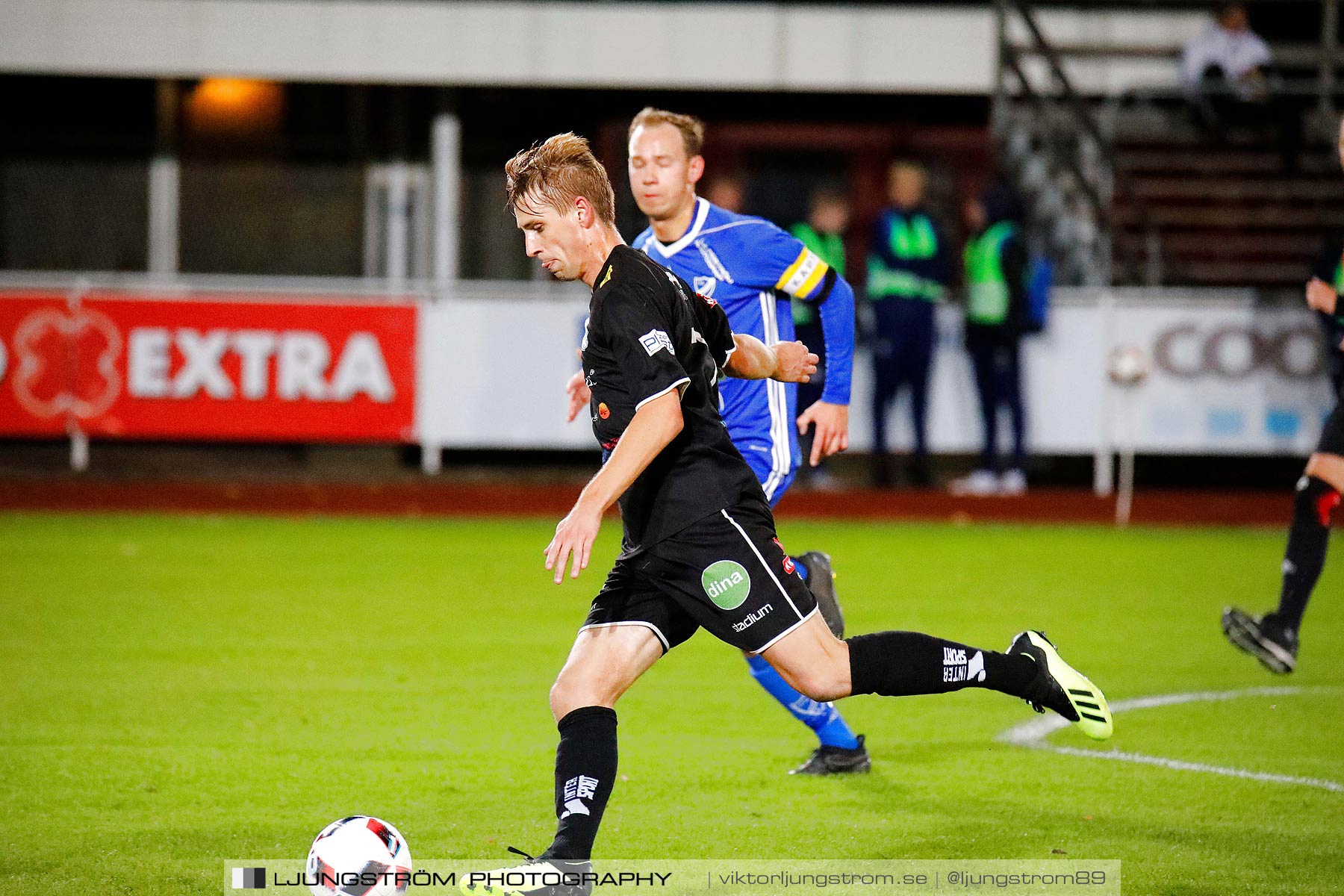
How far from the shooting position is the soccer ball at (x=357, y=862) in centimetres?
389

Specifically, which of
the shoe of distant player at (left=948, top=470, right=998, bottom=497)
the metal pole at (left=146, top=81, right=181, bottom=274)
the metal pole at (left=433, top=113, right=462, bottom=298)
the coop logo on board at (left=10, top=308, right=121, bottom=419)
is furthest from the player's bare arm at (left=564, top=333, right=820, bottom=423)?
the metal pole at (left=146, top=81, right=181, bottom=274)

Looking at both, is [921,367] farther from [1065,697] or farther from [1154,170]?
[1065,697]

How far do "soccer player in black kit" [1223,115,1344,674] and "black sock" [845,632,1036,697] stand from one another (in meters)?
2.60

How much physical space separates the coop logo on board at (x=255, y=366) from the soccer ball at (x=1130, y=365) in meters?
5.93

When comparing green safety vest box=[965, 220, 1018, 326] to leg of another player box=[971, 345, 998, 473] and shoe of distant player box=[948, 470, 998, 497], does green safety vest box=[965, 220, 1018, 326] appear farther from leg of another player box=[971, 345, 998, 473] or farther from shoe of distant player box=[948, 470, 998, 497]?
shoe of distant player box=[948, 470, 998, 497]

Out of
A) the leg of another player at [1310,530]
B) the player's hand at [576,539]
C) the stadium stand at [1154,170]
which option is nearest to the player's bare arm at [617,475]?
the player's hand at [576,539]

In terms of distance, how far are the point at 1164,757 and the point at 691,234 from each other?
7.96 ft

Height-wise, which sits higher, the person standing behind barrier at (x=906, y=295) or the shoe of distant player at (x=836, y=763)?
the person standing behind barrier at (x=906, y=295)

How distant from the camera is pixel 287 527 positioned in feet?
42.2

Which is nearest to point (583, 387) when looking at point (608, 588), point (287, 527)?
point (608, 588)

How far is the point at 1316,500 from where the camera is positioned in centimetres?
705

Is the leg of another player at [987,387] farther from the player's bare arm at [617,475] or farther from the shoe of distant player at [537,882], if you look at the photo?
the shoe of distant player at [537,882]

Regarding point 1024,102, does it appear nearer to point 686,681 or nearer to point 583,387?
point 686,681

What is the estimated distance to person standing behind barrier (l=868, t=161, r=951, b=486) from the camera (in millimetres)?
13688
